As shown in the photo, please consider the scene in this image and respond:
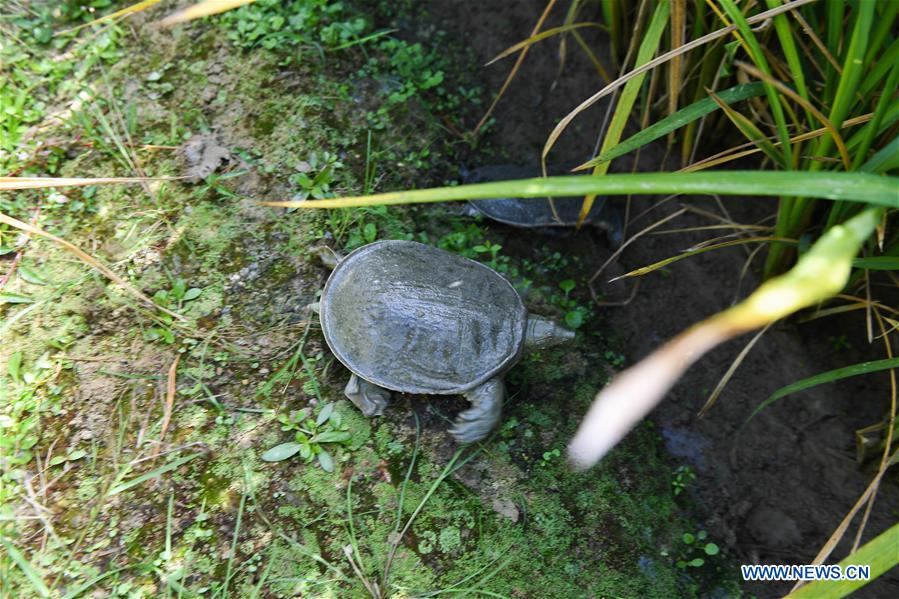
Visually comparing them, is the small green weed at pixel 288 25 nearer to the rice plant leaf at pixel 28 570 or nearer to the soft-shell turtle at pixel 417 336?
the soft-shell turtle at pixel 417 336

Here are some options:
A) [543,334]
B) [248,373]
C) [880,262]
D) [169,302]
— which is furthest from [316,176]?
[880,262]

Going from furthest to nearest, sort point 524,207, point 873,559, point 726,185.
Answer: point 524,207 → point 873,559 → point 726,185

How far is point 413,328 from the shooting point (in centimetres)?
235

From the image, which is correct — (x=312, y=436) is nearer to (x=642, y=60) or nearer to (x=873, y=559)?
(x=873, y=559)

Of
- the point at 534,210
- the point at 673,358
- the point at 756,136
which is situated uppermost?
the point at 756,136

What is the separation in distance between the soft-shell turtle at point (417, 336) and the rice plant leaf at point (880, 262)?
49.2 inches

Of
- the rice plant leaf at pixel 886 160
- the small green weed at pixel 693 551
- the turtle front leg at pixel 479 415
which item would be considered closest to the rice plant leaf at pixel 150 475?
the turtle front leg at pixel 479 415

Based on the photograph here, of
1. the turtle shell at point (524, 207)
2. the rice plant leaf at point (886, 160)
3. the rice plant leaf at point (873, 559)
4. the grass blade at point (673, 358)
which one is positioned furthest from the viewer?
the turtle shell at point (524, 207)

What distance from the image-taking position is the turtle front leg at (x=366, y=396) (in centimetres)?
236

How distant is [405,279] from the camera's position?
2.39 meters

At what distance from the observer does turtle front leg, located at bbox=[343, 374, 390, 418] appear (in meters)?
2.36

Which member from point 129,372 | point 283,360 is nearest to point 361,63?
point 283,360

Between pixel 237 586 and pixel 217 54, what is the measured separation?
251 cm

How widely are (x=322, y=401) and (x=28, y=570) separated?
112 cm
